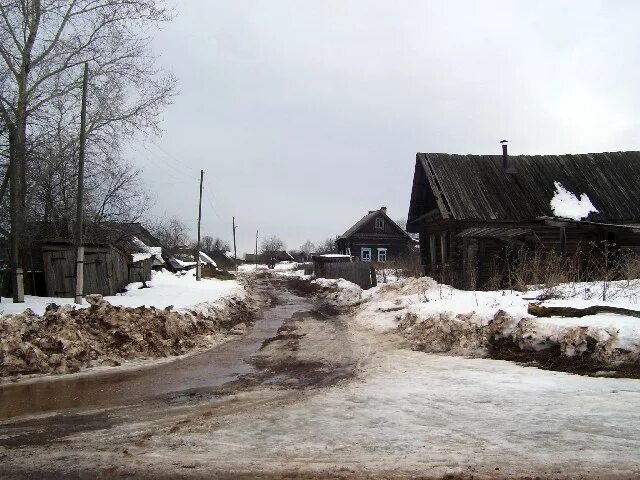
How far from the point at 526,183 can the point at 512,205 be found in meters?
2.15

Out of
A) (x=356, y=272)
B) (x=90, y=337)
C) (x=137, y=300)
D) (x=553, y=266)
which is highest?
(x=553, y=266)

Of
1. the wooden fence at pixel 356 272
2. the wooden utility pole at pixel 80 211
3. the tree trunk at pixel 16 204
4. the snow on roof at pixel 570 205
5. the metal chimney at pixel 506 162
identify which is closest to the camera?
the tree trunk at pixel 16 204

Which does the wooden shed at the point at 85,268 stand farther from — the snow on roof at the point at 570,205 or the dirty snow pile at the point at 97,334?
the snow on roof at the point at 570,205

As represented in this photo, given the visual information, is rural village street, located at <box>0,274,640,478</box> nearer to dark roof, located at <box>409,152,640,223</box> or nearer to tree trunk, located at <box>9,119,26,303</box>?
tree trunk, located at <box>9,119,26,303</box>

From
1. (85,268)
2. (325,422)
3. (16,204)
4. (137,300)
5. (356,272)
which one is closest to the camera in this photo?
(325,422)

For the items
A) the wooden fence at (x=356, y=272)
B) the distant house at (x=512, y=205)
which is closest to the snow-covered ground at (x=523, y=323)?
the distant house at (x=512, y=205)

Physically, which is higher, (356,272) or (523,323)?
(356,272)

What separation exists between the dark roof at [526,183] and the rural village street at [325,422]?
1273 cm

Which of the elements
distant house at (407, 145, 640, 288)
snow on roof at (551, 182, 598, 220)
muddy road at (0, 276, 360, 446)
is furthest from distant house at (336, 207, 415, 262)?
muddy road at (0, 276, 360, 446)

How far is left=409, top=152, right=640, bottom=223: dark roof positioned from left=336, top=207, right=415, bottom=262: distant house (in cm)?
2548

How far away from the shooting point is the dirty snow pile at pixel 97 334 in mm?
8711

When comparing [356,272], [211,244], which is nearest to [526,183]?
[356,272]

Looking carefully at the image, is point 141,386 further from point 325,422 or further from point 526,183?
point 526,183

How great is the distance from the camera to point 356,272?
90.9 feet
